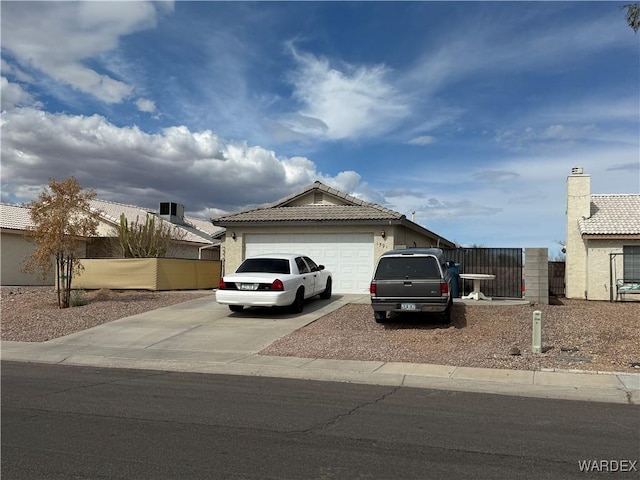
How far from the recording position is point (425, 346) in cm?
1184

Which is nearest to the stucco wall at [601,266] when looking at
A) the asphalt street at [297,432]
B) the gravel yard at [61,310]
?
the gravel yard at [61,310]

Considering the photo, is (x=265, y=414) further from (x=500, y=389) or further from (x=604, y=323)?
(x=604, y=323)

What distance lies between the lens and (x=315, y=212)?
21703mm

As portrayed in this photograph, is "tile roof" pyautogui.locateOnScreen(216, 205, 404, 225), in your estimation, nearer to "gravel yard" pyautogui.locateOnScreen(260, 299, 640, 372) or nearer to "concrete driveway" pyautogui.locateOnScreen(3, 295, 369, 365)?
"concrete driveway" pyautogui.locateOnScreen(3, 295, 369, 365)

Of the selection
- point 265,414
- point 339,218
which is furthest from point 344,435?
point 339,218

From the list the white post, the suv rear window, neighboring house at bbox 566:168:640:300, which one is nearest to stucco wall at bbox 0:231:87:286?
the suv rear window

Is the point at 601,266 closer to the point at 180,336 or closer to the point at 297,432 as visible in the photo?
the point at 180,336

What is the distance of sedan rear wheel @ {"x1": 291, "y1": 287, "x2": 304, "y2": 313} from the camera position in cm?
1588

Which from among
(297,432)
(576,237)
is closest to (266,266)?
(297,432)

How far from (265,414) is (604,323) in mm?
9779

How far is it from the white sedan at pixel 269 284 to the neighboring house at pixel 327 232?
3.54 meters

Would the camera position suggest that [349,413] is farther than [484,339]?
No

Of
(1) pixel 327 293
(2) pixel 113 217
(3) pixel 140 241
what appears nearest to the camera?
(1) pixel 327 293

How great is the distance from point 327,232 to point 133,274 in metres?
7.87
